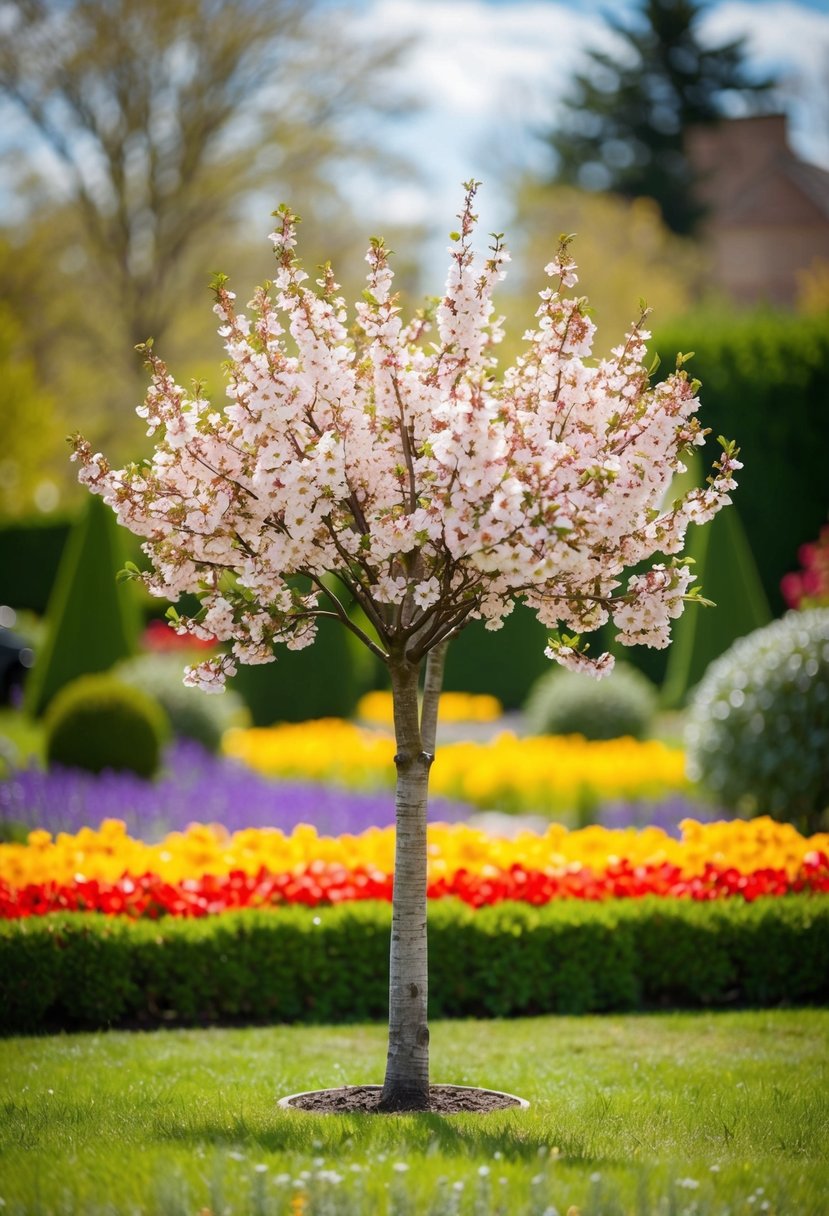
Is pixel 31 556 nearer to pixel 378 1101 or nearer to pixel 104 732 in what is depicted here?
pixel 104 732

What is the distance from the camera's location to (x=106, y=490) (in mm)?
3701

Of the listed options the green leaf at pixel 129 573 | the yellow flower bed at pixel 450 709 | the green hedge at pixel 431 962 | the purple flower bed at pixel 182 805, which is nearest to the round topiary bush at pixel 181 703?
the yellow flower bed at pixel 450 709

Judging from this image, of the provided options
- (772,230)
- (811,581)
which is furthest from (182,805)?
(772,230)

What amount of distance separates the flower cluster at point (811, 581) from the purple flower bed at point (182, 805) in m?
4.45

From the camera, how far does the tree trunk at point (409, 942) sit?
150 inches

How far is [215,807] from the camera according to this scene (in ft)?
30.0

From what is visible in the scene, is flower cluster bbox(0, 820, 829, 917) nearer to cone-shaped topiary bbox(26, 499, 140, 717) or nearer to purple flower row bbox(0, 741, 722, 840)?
purple flower row bbox(0, 741, 722, 840)

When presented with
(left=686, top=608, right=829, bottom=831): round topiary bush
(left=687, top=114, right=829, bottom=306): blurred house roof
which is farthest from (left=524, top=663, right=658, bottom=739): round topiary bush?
(left=687, top=114, right=829, bottom=306): blurred house roof

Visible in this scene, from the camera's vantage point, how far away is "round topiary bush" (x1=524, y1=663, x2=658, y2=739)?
40.1ft

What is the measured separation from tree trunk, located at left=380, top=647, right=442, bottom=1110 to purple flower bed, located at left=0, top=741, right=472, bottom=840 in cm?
462

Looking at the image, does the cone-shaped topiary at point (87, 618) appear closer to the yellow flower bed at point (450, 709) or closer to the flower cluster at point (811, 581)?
the yellow flower bed at point (450, 709)

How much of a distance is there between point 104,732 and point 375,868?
16.3ft

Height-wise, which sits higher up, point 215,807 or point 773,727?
point 773,727

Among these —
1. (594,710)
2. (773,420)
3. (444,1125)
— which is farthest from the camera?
(773,420)
